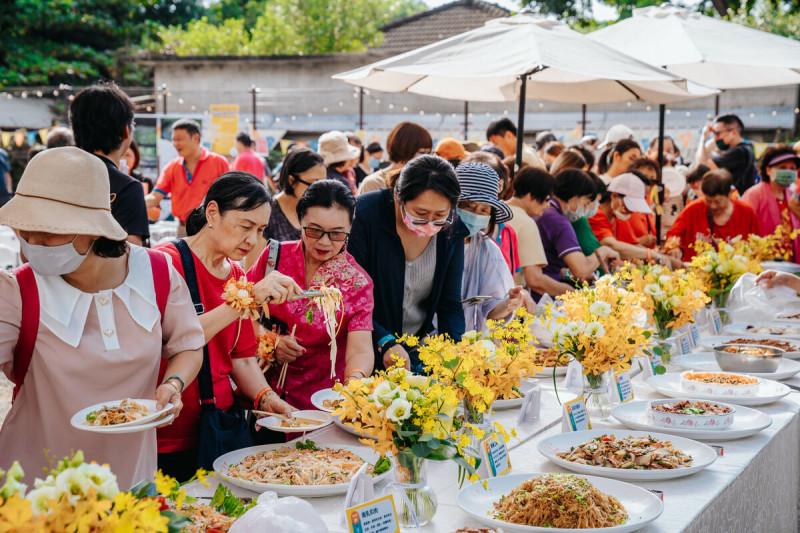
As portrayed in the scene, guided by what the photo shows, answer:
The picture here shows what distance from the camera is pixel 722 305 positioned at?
4160 millimetres

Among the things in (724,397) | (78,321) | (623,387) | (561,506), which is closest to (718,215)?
(724,397)

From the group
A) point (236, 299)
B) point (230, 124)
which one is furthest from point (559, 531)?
point (230, 124)

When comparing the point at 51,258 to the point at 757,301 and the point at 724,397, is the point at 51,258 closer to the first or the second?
the point at 724,397

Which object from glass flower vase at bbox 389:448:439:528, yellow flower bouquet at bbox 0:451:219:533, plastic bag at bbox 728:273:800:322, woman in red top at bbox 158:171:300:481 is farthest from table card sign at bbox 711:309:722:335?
yellow flower bouquet at bbox 0:451:219:533

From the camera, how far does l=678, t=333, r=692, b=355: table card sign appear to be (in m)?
3.46

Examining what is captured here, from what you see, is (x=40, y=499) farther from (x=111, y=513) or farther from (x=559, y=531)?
(x=559, y=531)

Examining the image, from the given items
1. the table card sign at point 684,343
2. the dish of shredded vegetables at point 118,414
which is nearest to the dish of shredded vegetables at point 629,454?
the dish of shredded vegetables at point 118,414

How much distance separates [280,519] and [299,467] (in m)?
0.60

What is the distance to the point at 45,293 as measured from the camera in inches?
71.6

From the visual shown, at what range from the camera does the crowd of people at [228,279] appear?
182 centimetres

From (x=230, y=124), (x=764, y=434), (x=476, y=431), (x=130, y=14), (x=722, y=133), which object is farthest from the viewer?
(x=130, y=14)

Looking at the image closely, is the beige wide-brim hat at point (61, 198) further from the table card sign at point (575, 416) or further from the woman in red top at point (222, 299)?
the table card sign at point (575, 416)

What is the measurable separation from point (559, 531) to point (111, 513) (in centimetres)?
90

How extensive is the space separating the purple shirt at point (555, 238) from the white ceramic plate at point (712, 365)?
112cm
